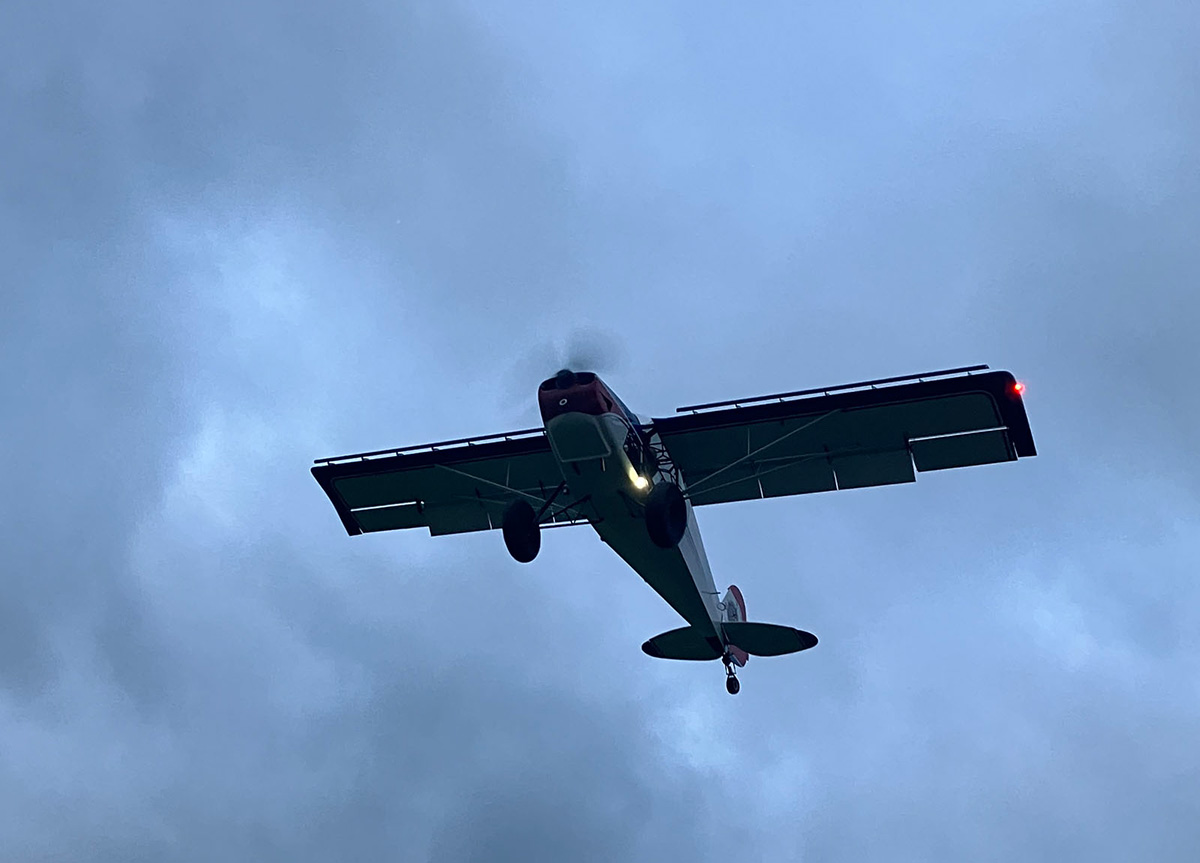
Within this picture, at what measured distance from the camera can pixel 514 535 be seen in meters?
20.4

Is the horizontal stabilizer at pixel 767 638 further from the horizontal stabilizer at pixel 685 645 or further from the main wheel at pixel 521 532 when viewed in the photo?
the main wheel at pixel 521 532

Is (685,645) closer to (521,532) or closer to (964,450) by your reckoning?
(521,532)

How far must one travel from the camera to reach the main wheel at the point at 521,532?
66.8 ft

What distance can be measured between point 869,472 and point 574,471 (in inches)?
285

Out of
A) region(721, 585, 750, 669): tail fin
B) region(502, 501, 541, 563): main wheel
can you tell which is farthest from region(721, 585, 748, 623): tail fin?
region(502, 501, 541, 563): main wheel

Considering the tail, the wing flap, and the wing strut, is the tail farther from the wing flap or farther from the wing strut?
the wing flap

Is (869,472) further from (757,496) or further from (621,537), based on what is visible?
(621,537)

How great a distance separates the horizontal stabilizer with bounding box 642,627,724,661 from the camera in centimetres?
2484

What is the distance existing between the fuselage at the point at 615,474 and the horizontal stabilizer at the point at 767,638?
85 centimetres

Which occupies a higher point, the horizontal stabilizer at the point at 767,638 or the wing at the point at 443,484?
the wing at the point at 443,484

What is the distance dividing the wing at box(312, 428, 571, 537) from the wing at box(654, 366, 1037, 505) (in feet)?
10.9

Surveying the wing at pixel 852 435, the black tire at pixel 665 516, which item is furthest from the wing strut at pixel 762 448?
the black tire at pixel 665 516

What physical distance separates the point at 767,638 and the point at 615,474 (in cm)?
612

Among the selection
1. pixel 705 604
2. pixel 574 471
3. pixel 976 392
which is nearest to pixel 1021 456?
pixel 976 392
